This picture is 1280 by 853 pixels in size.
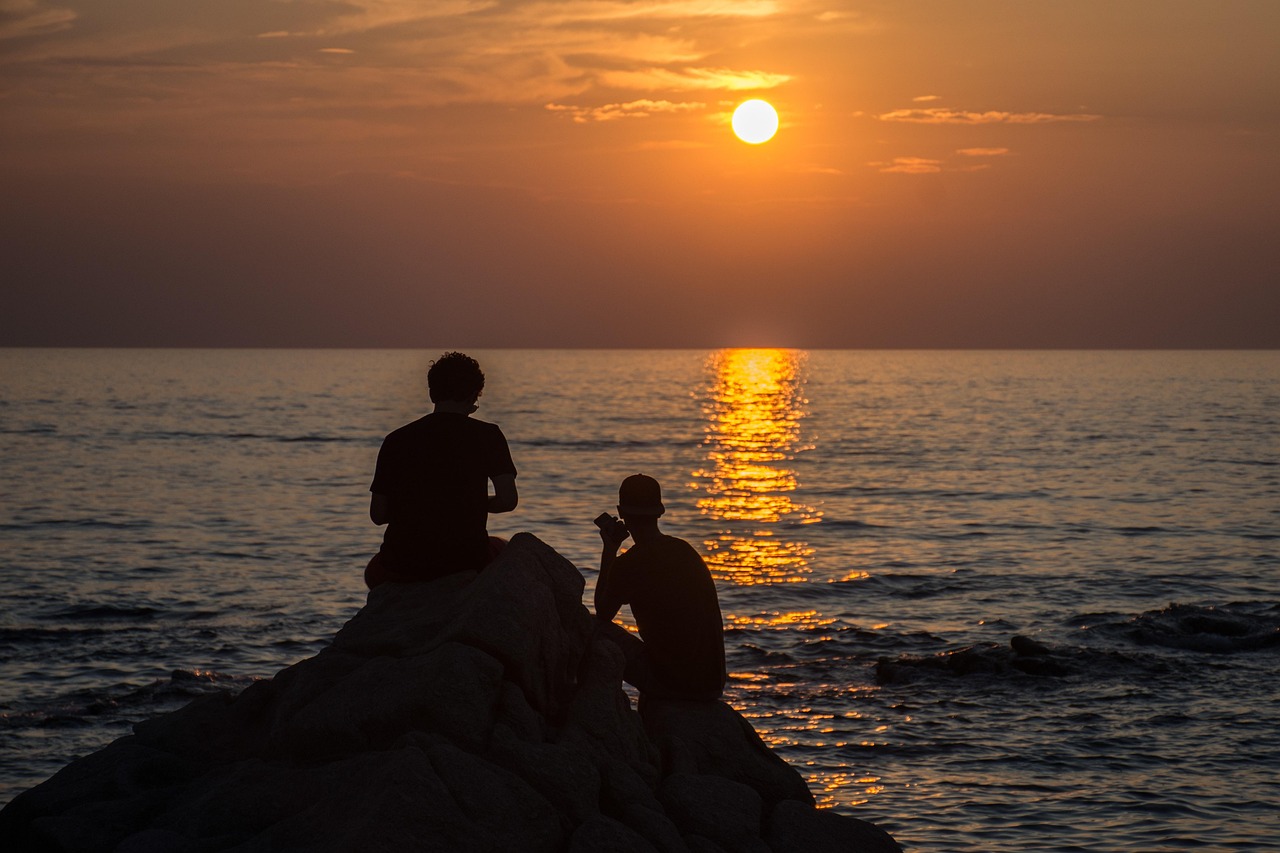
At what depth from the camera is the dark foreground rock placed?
667 centimetres

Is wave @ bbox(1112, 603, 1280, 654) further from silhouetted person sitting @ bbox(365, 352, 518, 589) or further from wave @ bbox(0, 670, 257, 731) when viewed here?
silhouetted person sitting @ bbox(365, 352, 518, 589)

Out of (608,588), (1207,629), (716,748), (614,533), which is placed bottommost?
(1207,629)

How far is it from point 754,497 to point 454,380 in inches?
1399

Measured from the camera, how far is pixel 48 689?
53.7 ft

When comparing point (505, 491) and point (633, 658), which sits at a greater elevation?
point (505, 491)

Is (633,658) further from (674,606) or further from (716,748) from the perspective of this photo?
(716,748)

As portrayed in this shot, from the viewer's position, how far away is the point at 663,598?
29.8ft

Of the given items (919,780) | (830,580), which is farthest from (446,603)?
(830,580)

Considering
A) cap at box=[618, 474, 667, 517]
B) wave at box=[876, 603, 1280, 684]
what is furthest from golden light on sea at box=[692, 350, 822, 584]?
cap at box=[618, 474, 667, 517]

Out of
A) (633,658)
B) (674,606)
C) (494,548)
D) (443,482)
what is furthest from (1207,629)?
(443,482)

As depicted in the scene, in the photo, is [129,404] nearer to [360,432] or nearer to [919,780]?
[360,432]

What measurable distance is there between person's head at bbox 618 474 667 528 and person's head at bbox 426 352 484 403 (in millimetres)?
1308

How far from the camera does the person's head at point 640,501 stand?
356 inches

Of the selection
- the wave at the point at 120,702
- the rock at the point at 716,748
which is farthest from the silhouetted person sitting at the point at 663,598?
the wave at the point at 120,702
